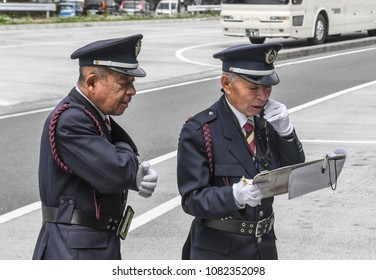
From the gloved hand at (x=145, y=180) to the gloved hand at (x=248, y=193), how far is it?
36cm

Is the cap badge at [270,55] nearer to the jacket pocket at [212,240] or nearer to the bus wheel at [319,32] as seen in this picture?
the jacket pocket at [212,240]

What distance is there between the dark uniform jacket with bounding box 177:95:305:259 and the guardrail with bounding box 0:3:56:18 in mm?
38789

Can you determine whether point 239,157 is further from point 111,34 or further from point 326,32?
point 111,34

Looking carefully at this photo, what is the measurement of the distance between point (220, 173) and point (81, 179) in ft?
2.29

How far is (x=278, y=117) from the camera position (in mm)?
4719

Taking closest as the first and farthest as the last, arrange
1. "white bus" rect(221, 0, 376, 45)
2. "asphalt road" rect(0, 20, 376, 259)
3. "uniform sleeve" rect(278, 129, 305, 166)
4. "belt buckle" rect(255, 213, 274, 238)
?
"belt buckle" rect(255, 213, 274, 238) → "uniform sleeve" rect(278, 129, 305, 166) → "asphalt road" rect(0, 20, 376, 259) → "white bus" rect(221, 0, 376, 45)

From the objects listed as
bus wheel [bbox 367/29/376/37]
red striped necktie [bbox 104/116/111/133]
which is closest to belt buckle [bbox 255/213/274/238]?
red striped necktie [bbox 104/116/111/133]

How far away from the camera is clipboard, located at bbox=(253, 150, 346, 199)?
4.22m

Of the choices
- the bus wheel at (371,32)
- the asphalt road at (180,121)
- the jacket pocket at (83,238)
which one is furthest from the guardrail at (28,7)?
the jacket pocket at (83,238)

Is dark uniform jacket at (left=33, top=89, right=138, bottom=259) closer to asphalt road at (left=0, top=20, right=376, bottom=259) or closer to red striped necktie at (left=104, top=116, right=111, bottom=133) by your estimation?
red striped necktie at (left=104, top=116, right=111, bottom=133)

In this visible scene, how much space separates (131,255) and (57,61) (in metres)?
16.9

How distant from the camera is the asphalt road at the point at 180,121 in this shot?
8430mm

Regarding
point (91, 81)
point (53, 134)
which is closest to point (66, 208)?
point (53, 134)

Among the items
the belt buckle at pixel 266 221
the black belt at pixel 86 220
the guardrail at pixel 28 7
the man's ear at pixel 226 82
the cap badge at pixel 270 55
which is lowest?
the guardrail at pixel 28 7
